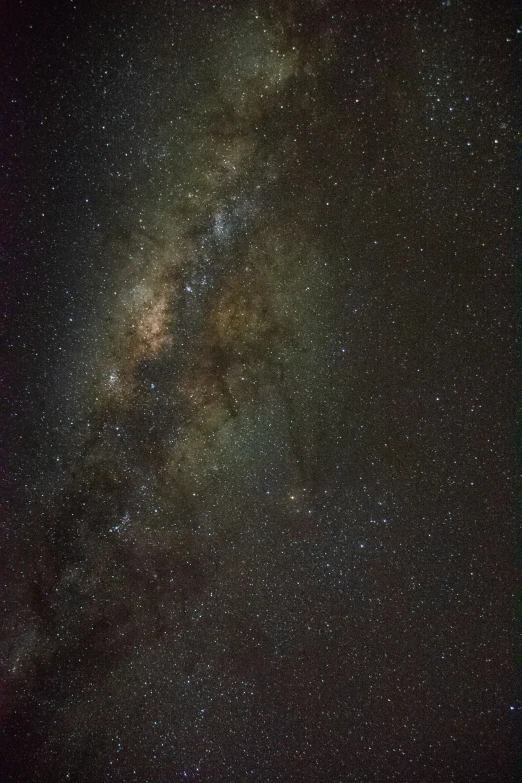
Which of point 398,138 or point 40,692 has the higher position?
point 398,138

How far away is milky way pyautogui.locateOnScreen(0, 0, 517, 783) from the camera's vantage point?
134 cm

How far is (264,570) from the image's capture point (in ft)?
5.48

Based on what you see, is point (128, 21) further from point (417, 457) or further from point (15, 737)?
point (15, 737)

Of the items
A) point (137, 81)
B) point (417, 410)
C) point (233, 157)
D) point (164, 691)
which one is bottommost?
point (164, 691)

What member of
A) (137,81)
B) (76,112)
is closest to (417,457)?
(137,81)

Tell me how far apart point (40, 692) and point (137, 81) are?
283 centimetres

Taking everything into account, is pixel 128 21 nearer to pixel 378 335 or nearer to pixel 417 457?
pixel 378 335

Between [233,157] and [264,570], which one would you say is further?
[264,570]

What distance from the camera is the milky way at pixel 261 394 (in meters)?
1.34

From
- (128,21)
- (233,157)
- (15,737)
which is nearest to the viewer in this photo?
(128,21)

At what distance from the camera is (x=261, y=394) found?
1581mm

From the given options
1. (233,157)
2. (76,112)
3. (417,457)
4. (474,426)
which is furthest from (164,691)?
(76,112)

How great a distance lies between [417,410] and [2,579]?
6.95ft

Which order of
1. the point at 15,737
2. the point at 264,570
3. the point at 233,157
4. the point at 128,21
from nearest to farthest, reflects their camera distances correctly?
the point at 128,21, the point at 233,157, the point at 264,570, the point at 15,737
